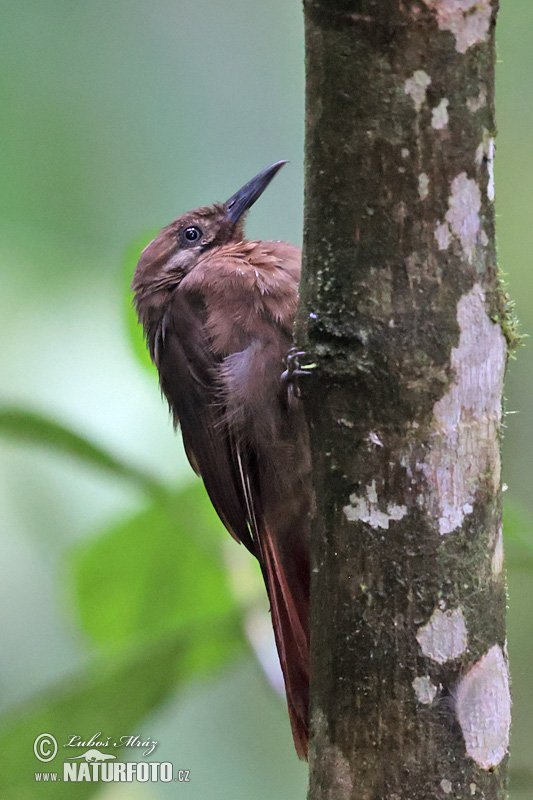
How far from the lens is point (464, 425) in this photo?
1.32m

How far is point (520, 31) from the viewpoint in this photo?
3502 mm

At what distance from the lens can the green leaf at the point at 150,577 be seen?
7.86 feet

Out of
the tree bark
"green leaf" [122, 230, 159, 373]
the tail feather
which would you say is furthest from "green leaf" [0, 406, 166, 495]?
the tree bark

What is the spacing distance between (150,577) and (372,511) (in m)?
1.34

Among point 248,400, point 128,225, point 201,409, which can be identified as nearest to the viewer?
point 248,400

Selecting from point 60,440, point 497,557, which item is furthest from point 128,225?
point 497,557

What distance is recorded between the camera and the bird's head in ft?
8.95

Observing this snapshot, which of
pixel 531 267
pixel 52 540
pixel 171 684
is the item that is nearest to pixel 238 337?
pixel 171 684

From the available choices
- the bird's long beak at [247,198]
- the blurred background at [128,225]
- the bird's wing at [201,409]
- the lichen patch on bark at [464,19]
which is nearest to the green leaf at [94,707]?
the bird's wing at [201,409]

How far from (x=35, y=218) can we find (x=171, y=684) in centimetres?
211

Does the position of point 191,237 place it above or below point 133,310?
above

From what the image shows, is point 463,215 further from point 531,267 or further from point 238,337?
point 531,267

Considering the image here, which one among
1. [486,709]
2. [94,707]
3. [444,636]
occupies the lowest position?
[94,707]

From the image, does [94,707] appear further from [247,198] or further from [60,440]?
[247,198]
